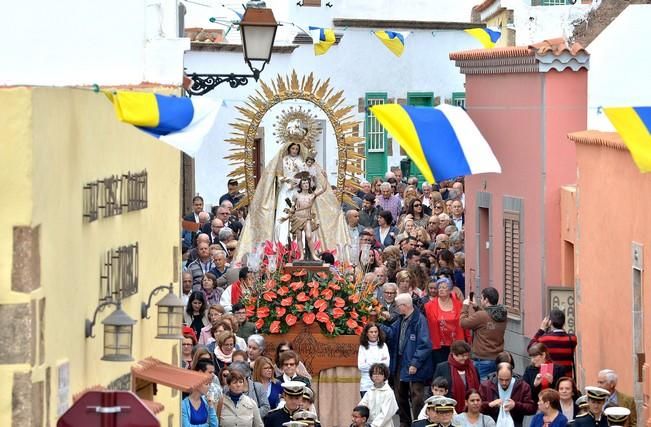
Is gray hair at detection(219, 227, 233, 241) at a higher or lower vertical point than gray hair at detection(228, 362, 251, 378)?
higher

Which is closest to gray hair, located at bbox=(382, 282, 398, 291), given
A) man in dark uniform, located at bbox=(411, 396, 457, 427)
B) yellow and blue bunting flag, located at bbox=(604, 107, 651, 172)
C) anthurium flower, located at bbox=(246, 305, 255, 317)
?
anthurium flower, located at bbox=(246, 305, 255, 317)

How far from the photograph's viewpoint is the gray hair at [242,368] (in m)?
19.4

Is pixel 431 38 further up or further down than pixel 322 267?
further up

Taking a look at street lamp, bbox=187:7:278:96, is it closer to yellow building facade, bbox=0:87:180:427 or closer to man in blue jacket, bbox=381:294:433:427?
man in blue jacket, bbox=381:294:433:427

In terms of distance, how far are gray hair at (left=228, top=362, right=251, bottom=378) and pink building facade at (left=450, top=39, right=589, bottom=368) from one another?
549 cm

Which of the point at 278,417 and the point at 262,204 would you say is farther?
the point at 262,204

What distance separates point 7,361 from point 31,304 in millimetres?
364

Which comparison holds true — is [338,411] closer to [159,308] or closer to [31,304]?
[159,308]

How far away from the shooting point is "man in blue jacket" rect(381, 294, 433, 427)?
22750mm

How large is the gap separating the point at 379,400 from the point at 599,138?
12.7 feet

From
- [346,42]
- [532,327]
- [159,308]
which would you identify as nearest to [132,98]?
[159,308]

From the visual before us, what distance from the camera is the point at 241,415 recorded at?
19078 millimetres

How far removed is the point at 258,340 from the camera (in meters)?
21.6

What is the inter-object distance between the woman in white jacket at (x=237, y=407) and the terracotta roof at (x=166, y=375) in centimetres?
211
